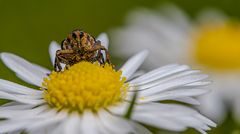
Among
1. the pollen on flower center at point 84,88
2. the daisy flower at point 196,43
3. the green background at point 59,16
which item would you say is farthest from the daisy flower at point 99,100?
the green background at point 59,16

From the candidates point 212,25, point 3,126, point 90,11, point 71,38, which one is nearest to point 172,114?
point 3,126

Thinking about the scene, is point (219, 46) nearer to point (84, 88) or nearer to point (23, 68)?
point (23, 68)

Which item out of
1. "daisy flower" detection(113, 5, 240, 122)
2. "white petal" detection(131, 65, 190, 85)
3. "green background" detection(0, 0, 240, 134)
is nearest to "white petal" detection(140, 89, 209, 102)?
"white petal" detection(131, 65, 190, 85)

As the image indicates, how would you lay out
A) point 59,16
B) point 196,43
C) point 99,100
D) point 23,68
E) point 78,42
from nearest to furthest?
point 99,100, point 78,42, point 23,68, point 196,43, point 59,16

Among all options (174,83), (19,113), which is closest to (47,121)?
(19,113)

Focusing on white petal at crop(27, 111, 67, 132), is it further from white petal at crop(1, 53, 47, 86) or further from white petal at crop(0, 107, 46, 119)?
white petal at crop(1, 53, 47, 86)

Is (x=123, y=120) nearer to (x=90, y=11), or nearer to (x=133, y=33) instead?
(x=133, y=33)
